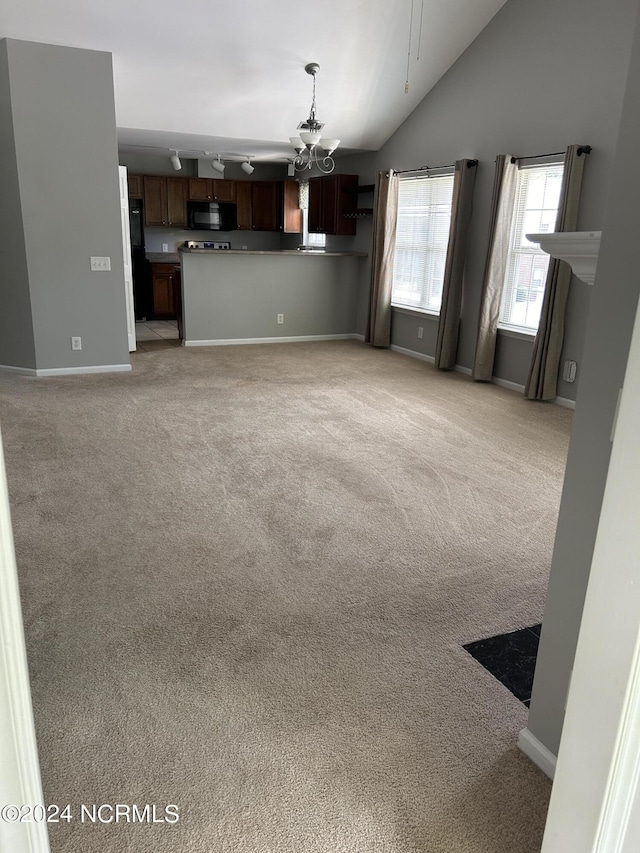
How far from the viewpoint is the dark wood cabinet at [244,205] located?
33.5 feet

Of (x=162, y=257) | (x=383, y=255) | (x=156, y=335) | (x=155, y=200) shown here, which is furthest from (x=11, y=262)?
(x=155, y=200)

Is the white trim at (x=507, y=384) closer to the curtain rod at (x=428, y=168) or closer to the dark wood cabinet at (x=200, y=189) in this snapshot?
the curtain rod at (x=428, y=168)

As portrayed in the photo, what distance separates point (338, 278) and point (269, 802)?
7052 mm

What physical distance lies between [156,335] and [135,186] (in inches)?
111

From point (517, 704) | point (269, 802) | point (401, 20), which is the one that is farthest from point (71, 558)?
point (401, 20)

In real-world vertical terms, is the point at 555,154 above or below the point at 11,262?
above

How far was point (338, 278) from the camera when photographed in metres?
7.99

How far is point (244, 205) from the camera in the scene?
10328 mm

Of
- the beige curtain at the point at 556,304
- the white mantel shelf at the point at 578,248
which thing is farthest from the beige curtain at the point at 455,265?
the white mantel shelf at the point at 578,248

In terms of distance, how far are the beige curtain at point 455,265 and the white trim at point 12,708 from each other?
226 inches

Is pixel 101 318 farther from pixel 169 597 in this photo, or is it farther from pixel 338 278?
pixel 169 597

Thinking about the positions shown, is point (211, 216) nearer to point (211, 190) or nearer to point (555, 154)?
point (211, 190)

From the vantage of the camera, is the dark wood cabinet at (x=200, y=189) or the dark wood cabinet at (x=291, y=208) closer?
the dark wood cabinet at (x=200, y=189)

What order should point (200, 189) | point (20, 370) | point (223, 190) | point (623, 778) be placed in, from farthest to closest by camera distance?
point (223, 190) → point (200, 189) → point (20, 370) → point (623, 778)
